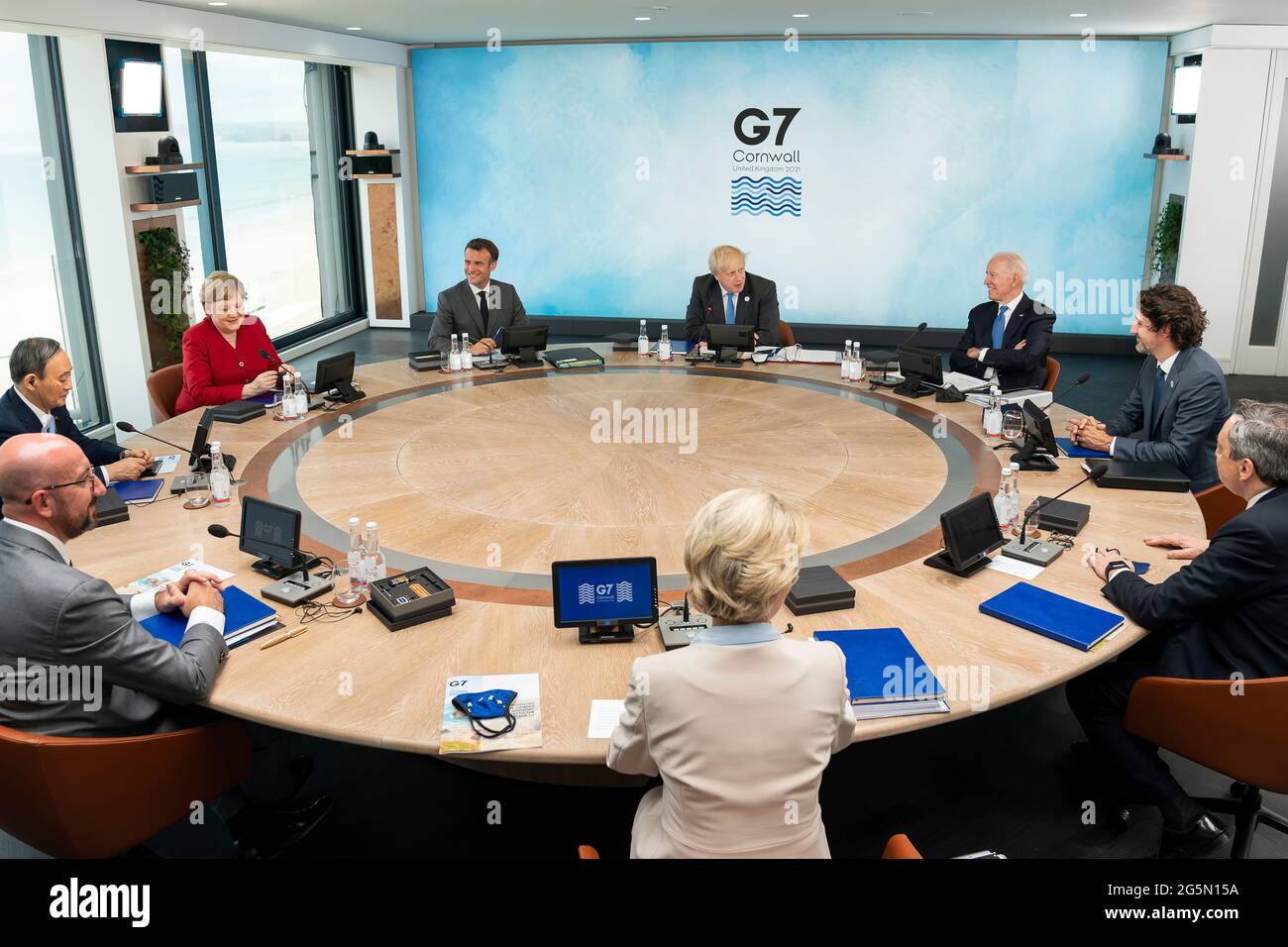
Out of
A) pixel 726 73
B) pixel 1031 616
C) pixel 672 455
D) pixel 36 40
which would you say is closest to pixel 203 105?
pixel 36 40

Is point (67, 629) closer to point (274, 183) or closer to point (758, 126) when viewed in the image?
point (274, 183)

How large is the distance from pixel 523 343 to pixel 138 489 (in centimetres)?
312

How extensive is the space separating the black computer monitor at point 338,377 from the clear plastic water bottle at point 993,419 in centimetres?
375

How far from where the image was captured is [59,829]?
2.90 metres

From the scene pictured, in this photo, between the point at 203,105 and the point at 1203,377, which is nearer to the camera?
the point at 1203,377

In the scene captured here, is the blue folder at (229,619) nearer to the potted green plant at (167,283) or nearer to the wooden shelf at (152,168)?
the potted green plant at (167,283)

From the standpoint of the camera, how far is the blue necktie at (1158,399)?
17.2 feet

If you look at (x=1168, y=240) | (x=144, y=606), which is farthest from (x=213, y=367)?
(x=1168, y=240)

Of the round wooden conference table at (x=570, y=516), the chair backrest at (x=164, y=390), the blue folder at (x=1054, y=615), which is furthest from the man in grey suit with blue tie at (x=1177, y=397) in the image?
the chair backrest at (x=164, y=390)

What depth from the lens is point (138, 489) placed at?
4.76 metres

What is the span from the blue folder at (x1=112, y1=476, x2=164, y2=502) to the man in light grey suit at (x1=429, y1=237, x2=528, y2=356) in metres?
2.93
